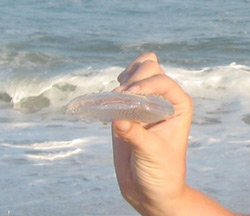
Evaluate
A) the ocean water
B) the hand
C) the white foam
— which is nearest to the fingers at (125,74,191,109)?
the hand

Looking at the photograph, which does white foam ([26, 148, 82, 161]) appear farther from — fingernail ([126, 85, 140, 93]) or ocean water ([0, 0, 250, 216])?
fingernail ([126, 85, 140, 93])

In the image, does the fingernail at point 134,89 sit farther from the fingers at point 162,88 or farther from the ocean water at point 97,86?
the ocean water at point 97,86

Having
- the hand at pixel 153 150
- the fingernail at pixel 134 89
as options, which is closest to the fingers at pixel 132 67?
the hand at pixel 153 150

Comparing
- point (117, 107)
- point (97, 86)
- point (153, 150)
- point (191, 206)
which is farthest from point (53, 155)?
point (117, 107)

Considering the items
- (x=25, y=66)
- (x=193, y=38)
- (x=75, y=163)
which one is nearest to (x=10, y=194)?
(x=75, y=163)

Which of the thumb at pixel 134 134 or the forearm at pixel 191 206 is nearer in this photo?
the thumb at pixel 134 134

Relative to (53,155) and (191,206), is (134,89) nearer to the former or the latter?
(191,206)
